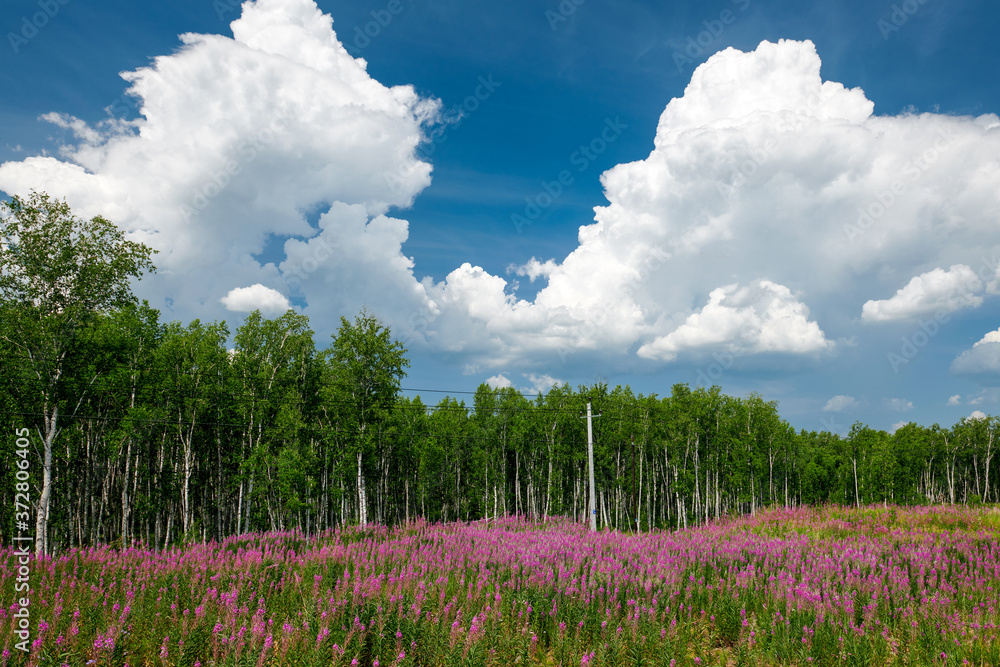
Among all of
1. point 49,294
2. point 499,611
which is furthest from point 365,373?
point 499,611

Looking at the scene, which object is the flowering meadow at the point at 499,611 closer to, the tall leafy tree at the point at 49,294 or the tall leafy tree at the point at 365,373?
the tall leafy tree at the point at 49,294

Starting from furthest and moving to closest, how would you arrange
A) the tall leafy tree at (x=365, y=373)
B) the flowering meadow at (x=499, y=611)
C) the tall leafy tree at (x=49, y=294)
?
the tall leafy tree at (x=365, y=373) → the tall leafy tree at (x=49, y=294) → the flowering meadow at (x=499, y=611)

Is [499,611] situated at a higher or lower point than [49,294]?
lower

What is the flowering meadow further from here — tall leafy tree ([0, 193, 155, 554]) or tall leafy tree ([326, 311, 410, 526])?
tall leafy tree ([326, 311, 410, 526])

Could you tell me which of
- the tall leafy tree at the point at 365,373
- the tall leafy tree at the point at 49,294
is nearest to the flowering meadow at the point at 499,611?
the tall leafy tree at the point at 49,294

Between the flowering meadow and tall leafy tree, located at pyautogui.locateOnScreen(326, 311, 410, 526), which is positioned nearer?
the flowering meadow

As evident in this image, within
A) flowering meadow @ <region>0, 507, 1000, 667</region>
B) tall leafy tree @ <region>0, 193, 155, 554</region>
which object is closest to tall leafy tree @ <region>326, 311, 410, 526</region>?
tall leafy tree @ <region>0, 193, 155, 554</region>

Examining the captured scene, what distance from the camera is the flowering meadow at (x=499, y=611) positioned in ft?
15.5

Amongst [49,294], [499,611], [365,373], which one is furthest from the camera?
[365,373]

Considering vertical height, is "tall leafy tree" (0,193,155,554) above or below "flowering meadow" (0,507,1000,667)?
above

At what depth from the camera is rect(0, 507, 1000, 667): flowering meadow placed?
471cm

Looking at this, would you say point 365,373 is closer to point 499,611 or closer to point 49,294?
point 49,294

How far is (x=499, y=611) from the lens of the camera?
562 centimetres

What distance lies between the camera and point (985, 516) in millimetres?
18328
